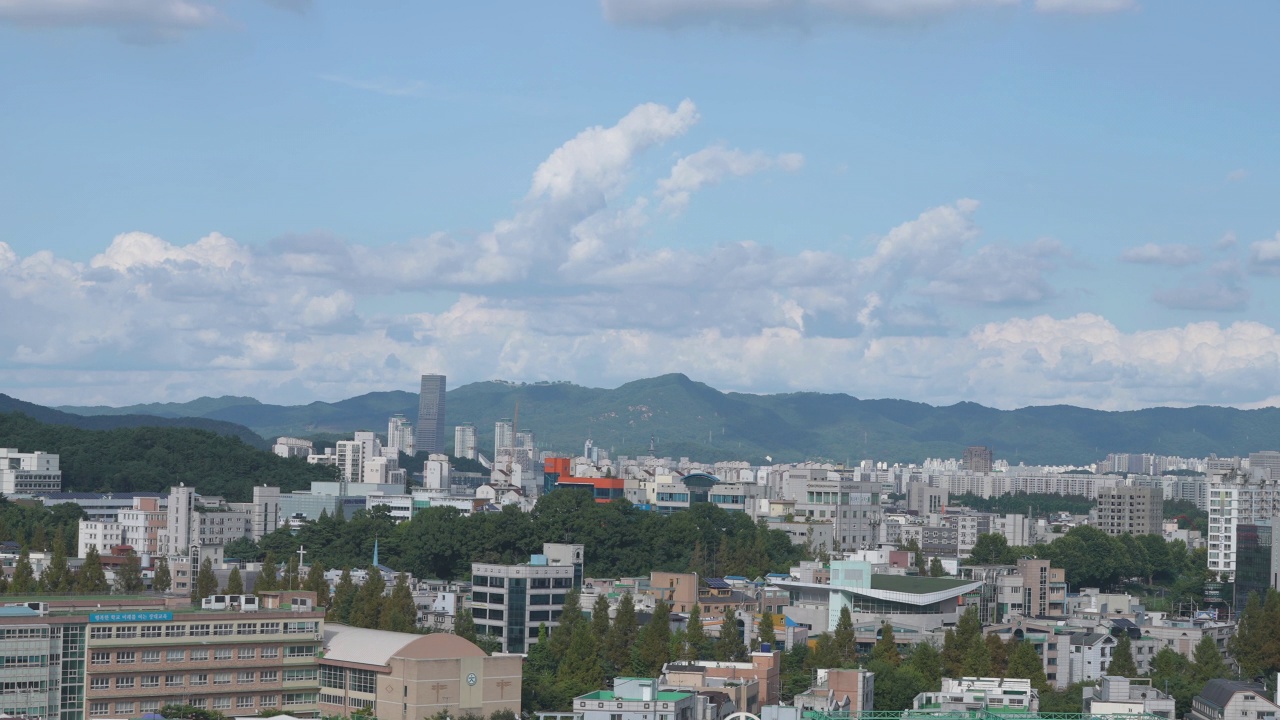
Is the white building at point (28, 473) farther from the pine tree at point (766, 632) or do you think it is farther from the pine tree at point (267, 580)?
the pine tree at point (766, 632)

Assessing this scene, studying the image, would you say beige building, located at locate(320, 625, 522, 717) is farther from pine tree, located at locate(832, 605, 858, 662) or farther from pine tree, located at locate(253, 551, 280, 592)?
pine tree, located at locate(253, 551, 280, 592)

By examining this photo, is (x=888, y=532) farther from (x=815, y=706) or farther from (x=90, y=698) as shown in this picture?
(x=90, y=698)

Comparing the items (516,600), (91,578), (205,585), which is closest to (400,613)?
(516,600)

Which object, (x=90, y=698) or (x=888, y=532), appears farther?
(x=888, y=532)

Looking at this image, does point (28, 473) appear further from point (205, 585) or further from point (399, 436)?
point (399, 436)

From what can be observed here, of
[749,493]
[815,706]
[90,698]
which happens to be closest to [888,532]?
[749,493]

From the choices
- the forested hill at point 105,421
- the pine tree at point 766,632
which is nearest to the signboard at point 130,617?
the pine tree at point 766,632
